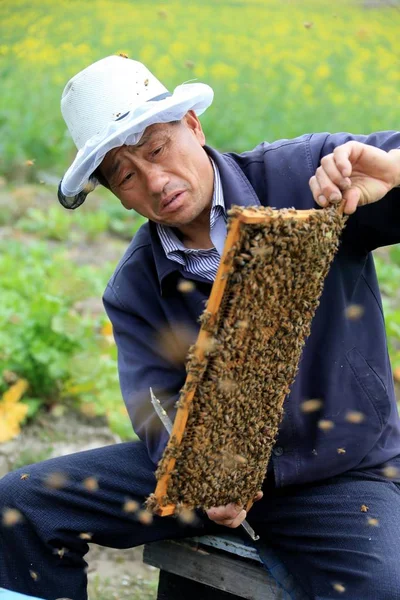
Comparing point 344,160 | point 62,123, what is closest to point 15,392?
point 344,160

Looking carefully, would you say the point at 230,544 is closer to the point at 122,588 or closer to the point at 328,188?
the point at 122,588

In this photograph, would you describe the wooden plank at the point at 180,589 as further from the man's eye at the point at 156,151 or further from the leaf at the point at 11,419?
the leaf at the point at 11,419

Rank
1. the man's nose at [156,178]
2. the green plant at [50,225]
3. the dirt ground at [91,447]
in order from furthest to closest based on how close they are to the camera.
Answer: the green plant at [50,225] → the dirt ground at [91,447] → the man's nose at [156,178]

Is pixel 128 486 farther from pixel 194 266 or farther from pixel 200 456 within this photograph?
pixel 194 266

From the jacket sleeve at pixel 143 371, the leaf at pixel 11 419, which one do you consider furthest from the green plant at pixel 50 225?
the jacket sleeve at pixel 143 371

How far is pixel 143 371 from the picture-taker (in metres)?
3.36

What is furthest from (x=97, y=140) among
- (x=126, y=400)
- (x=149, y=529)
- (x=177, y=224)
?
(x=149, y=529)

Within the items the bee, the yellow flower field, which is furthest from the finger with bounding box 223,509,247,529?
the yellow flower field

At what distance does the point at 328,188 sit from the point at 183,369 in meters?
1.05

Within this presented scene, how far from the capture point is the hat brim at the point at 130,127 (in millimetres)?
3004

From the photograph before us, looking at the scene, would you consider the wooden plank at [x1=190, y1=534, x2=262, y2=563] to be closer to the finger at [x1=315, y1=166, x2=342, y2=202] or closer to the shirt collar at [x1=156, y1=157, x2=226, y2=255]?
the shirt collar at [x1=156, y1=157, x2=226, y2=255]

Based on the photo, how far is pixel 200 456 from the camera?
2809 mm

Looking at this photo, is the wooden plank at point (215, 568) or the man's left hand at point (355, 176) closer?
the man's left hand at point (355, 176)

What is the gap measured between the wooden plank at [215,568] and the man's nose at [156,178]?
1542mm
